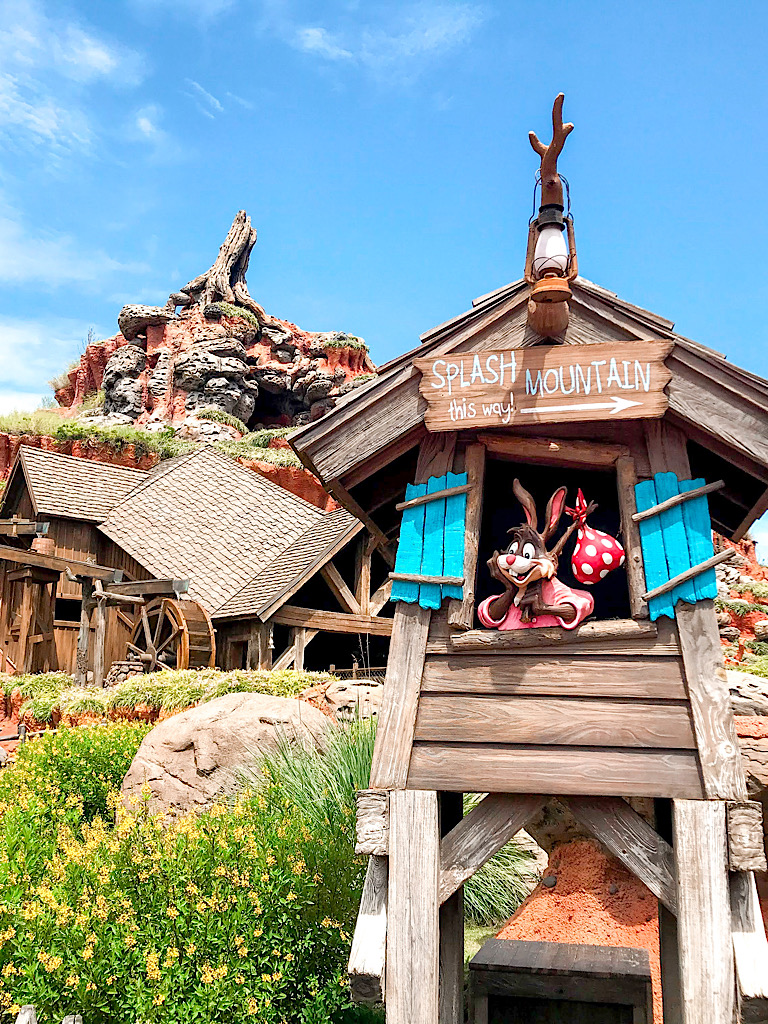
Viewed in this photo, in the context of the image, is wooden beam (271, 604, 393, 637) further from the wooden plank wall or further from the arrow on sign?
the arrow on sign

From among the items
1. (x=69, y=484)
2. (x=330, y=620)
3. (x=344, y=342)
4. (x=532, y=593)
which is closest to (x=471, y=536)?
(x=532, y=593)

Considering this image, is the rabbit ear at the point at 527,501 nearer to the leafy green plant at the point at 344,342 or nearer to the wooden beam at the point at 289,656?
the wooden beam at the point at 289,656

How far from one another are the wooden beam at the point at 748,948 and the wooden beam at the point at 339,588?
1272 cm

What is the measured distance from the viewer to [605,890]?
7844 mm

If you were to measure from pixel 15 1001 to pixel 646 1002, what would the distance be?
11.9ft

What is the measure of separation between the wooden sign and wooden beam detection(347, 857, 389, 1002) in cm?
217

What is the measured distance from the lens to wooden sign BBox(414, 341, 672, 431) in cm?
380

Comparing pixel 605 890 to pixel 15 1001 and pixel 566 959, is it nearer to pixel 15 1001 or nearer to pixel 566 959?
pixel 566 959

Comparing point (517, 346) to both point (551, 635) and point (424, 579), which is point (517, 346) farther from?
point (551, 635)

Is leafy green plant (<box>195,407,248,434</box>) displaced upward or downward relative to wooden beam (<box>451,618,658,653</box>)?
upward

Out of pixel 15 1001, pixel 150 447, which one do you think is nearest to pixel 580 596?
pixel 15 1001

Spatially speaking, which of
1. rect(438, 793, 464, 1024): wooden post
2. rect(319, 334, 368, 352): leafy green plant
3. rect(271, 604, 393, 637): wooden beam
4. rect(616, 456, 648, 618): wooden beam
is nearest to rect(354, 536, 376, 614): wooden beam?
rect(271, 604, 393, 637): wooden beam

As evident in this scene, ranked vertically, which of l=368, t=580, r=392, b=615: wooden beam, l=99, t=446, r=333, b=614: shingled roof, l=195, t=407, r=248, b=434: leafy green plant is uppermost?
l=195, t=407, r=248, b=434: leafy green plant

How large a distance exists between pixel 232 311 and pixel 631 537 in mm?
41466
